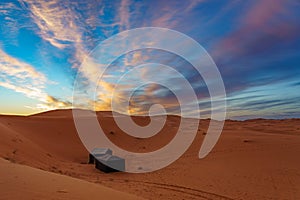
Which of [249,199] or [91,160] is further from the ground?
[91,160]

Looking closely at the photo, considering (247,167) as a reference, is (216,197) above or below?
below

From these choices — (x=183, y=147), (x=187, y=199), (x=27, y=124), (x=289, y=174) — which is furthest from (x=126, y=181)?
(x=27, y=124)

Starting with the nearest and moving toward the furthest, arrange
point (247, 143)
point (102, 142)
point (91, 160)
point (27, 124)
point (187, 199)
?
point (187, 199) → point (91, 160) → point (247, 143) → point (102, 142) → point (27, 124)

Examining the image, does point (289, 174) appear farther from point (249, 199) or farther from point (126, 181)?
point (126, 181)

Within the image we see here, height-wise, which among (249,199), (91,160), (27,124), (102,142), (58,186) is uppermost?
(27,124)

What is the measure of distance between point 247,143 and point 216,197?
9774 millimetres

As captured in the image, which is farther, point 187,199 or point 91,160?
point 91,160

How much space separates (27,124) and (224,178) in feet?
67.5

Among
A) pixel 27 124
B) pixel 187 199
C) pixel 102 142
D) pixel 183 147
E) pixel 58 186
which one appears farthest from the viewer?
pixel 27 124

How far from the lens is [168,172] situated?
11391mm

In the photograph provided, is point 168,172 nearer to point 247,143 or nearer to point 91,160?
point 91,160

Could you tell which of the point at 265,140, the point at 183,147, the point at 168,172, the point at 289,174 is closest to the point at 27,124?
the point at 183,147

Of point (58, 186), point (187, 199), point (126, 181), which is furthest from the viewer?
point (126, 181)

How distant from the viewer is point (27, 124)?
2478 centimetres
